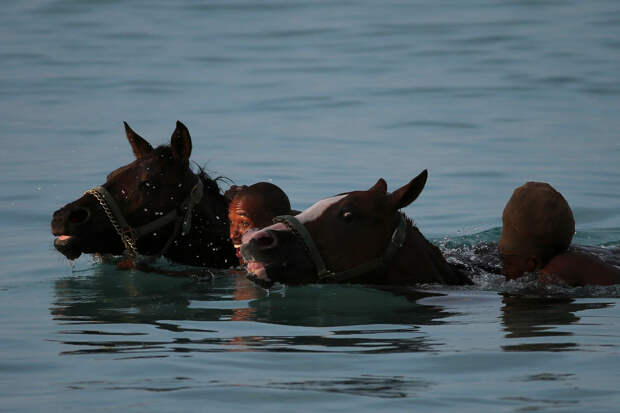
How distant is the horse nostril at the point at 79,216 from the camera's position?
9.74 metres

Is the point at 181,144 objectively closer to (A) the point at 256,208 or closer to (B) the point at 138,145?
(B) the point at 138,145

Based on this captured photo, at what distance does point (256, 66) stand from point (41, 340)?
76.7 ft

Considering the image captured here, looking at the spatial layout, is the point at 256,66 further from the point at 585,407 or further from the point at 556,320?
the point at 585,407

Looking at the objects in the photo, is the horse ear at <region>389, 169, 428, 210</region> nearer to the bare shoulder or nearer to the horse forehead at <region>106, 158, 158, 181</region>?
the bare shoulder

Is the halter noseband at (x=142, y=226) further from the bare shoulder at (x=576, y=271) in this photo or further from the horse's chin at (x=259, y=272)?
the bare shoulder at (x=576, y=271)

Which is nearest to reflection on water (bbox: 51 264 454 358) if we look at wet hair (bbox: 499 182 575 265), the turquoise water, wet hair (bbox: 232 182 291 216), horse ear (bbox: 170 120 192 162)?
the turquoise water

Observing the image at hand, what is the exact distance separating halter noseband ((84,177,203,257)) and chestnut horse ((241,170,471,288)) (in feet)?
5.22

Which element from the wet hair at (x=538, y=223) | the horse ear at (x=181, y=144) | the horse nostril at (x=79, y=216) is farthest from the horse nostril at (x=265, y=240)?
the horse nostril at (x=79, y=216)

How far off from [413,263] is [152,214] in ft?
7.40

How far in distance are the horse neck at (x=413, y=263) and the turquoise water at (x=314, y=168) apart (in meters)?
0.13

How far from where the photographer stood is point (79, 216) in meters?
9.80

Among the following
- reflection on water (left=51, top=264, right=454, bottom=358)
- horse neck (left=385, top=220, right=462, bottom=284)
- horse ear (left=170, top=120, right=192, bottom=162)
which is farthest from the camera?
horse ear (left=170, top=120, right=192, bottom=162)

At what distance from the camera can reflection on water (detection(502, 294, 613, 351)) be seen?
7395mm

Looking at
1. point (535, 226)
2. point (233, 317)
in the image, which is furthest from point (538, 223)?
point (233, 317)
